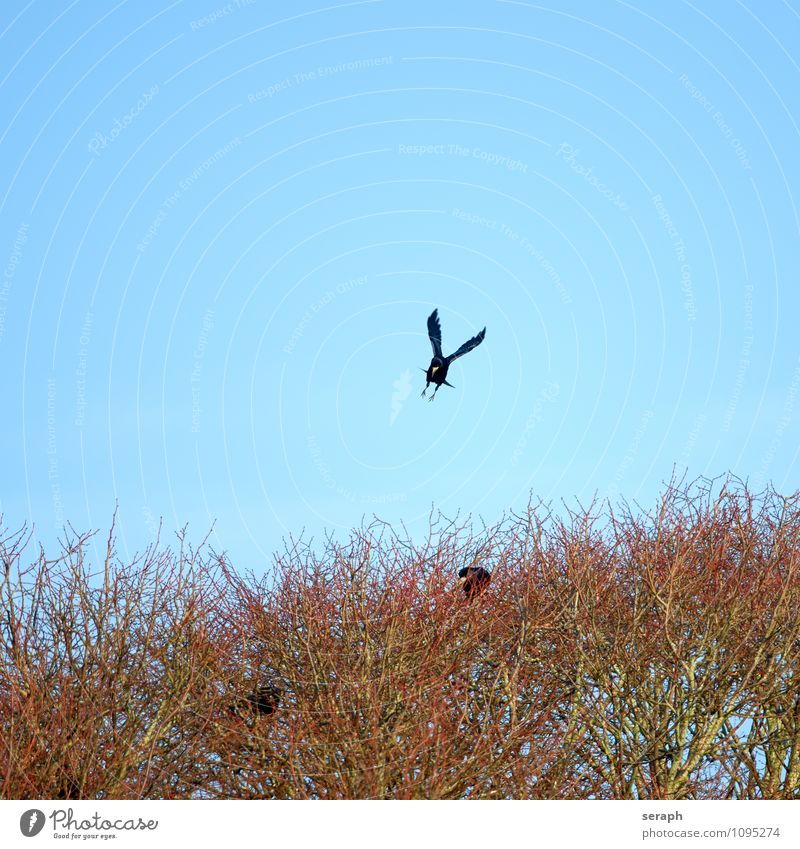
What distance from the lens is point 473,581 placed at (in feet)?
90.8

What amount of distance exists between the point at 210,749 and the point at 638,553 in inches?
496

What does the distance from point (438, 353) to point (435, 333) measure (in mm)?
610

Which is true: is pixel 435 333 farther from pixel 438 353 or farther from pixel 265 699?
pixel 265 699

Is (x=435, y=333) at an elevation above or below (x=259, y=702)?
above

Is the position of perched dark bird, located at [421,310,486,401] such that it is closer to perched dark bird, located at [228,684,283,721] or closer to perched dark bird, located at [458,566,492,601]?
perched dark bird, located at [458,566,492,601]

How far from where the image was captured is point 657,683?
26594mm

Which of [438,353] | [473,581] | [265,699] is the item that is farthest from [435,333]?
[265,699]

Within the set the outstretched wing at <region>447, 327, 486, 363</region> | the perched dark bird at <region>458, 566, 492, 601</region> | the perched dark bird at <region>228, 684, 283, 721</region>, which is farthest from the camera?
the outstretched wing at <region>447, 327, 486, 363</region>

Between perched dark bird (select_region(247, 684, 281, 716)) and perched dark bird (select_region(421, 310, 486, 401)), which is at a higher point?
perched dark bird (select_region(421, 310, 486, 401))

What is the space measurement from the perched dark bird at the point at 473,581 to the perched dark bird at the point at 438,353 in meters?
4.61

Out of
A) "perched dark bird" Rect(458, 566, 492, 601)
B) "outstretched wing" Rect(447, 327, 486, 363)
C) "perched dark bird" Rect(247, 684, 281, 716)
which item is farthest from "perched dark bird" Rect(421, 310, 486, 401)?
"perched dark bird" Rect(247, 684, 281, 716)

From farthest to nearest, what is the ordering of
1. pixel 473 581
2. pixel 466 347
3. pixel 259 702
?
pixel 466 347, pixel 473 581, pixel 259 702

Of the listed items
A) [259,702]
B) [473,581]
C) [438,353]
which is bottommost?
[259,702]

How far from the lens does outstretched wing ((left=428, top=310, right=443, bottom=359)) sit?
29062mm
